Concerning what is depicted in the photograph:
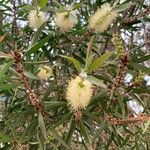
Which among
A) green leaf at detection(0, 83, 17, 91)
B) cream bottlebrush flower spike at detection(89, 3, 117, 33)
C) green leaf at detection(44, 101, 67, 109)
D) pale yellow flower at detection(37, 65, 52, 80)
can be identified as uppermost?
cream bottlebrush flower spike at detection(89, 3, 117, 33)

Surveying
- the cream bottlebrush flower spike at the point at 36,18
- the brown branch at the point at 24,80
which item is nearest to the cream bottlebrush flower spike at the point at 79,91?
the brown branch at the point at 24,80

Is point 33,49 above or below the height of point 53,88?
above

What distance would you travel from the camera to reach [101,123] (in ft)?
5.61

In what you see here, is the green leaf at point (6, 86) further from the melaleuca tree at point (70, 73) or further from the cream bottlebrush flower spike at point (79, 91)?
the cream bottlebrush flower spike at point (79, 91)

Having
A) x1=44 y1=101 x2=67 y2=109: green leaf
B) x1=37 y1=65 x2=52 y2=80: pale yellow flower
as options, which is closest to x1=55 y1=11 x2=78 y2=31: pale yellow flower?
x1=37 y1=65 x2=52 y2=80: pale yellow flower

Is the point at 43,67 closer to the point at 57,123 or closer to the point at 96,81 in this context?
the point at 57,123

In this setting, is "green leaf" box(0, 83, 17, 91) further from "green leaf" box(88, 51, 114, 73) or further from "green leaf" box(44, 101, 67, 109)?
"green leaf" box(88, 51, 114, 73)

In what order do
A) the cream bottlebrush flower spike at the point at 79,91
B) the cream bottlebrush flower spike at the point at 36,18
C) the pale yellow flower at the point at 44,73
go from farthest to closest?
the pale yellow flower at the point at 44,73 → the cream bottlebrush flower spike at the point at 36,18 → the cream bottlebrush flower spike at the point at 79,91

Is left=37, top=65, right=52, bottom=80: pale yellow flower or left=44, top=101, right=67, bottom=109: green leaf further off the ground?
left=37, top=65, right=52, bottom=80: pale yellow flower

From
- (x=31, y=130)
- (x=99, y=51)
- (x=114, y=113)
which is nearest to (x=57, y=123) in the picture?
(x=31, y=130)

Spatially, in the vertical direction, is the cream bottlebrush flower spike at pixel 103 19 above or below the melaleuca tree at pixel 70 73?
above

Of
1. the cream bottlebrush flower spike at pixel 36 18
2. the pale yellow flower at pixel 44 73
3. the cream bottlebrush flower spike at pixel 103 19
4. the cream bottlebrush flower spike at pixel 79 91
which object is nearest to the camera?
the cream bottlebrush flower spike at pixel 79 91

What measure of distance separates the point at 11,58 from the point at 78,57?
0.68 meters

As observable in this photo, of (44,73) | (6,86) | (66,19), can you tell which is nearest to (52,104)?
(44,73)
